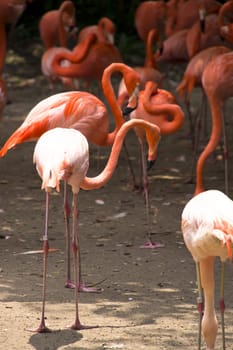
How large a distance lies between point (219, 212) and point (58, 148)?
118 cm

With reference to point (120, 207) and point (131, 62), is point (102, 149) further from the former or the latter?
point (131, 62)

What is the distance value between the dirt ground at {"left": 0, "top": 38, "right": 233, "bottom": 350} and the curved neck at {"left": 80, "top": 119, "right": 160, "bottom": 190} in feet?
2.29

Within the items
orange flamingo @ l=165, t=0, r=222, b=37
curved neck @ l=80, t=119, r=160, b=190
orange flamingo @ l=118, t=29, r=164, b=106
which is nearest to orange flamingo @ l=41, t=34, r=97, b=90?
orange flamingo @ l=118, t=29, r=164, b=106

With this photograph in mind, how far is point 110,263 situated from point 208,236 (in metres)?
2.28

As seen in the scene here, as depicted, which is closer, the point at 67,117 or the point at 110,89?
the point at 67,117

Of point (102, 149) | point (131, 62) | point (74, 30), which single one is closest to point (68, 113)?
point (102, 149)

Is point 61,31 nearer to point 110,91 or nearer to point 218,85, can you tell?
point 218,85

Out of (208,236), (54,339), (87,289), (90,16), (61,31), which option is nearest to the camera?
(208,236)

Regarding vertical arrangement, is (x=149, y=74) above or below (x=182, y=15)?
below

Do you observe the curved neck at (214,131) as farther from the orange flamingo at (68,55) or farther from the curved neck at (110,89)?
the orange flamingo at (68,55)

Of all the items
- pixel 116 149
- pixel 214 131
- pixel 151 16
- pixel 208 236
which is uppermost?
pixel 151 16

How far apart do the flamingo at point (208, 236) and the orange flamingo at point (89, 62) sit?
500cm

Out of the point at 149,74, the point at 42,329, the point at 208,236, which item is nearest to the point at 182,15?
the point at 149,74

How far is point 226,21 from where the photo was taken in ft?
34.0
